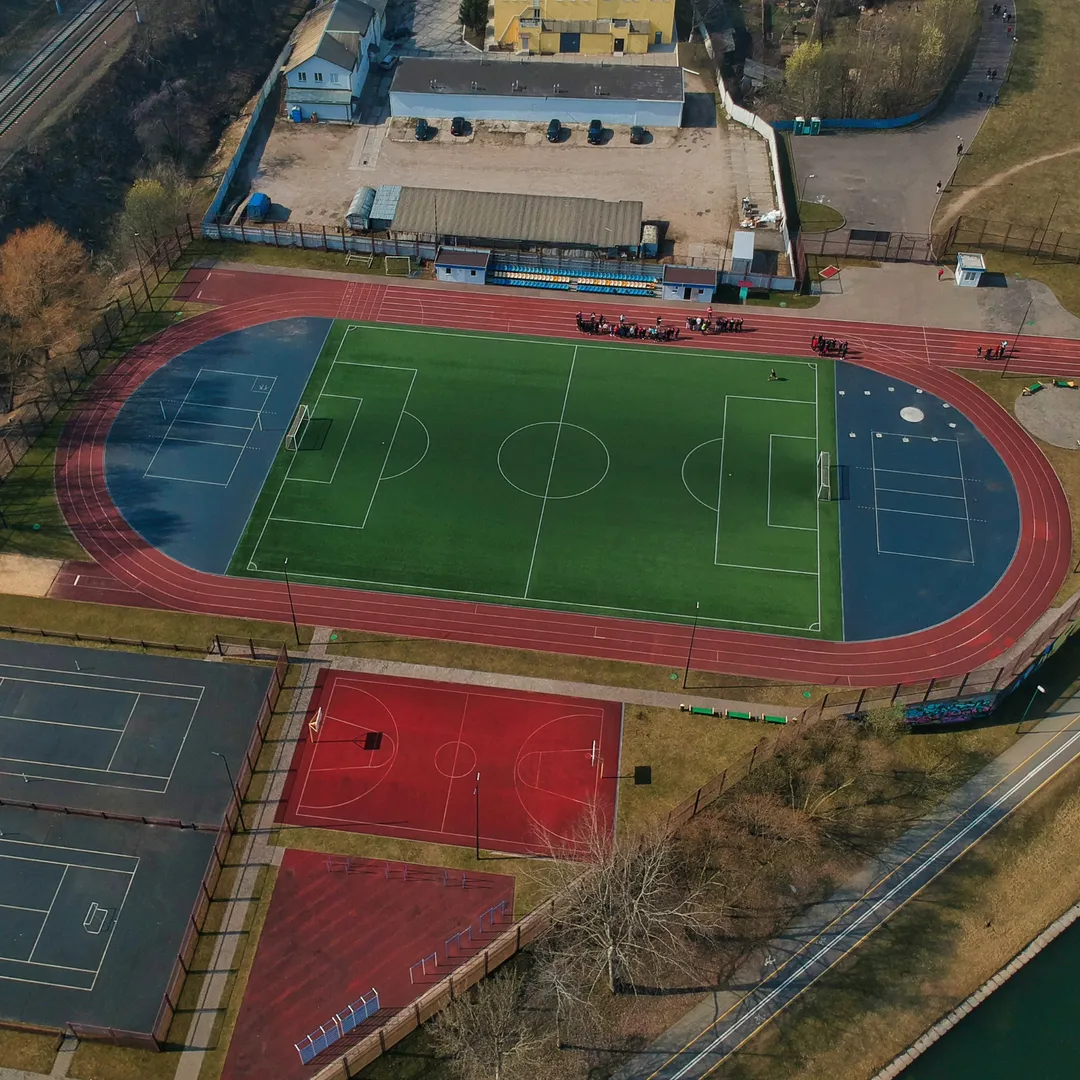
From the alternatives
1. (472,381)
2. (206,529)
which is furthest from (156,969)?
(472,381)

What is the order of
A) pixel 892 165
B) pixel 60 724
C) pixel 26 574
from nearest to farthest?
pixel 60 724
pixel 26 574
pixel 892 165

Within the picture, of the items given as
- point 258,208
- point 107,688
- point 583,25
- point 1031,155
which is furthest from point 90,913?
point 1031,155

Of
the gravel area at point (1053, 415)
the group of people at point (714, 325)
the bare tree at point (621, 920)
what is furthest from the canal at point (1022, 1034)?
the group of people at point (714, 325)

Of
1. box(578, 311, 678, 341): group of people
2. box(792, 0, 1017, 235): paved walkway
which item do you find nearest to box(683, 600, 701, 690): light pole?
box(578, 311, 678, 341): group of people

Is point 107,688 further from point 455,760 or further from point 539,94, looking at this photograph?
point 539,94

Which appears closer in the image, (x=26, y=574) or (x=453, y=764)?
(x=453, y=764)

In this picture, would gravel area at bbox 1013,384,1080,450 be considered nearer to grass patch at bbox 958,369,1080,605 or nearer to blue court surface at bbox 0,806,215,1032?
grass patch at bbox 958,369,1080,605
